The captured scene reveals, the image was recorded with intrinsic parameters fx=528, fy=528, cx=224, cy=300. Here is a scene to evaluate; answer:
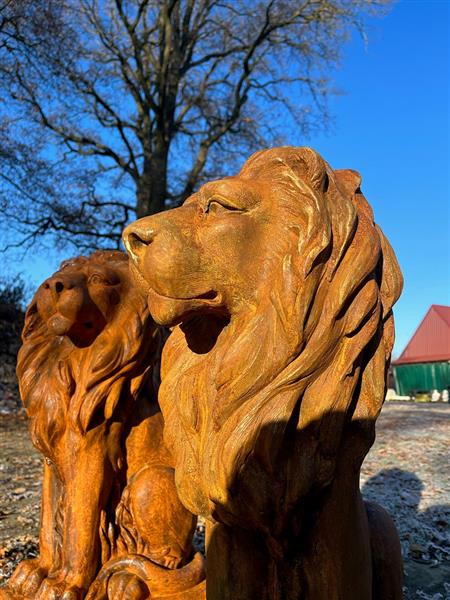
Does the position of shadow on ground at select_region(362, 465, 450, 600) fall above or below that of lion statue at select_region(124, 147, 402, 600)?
below

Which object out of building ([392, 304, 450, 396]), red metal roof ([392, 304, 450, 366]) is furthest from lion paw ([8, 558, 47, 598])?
red metal roof ([392, 304, 450, 366])

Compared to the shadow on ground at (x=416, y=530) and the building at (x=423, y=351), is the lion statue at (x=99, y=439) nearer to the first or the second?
the shadow on ground at (x=416, y=530)

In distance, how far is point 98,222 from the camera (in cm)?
1195

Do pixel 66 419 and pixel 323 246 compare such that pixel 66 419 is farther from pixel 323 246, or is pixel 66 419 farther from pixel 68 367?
pixel 323 246

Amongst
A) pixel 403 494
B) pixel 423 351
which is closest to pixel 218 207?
pixel 403 494

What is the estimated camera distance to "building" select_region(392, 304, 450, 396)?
2339 cm

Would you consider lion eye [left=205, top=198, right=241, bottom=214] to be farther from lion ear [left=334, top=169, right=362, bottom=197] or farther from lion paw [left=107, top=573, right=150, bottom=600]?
→ lion paw [left=107, top=573, right=150, bottom=600]

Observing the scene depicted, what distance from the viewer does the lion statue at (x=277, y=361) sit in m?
1.21

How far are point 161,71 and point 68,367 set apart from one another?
1147 cm

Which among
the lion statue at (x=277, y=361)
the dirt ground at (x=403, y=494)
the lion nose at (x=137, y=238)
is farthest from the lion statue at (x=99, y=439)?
the dirt ground at (x=403, y=494)

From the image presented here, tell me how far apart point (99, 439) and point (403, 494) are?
14.1 feet

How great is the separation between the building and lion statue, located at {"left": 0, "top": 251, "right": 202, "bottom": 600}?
2297cm

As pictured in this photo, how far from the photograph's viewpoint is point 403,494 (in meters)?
5.32

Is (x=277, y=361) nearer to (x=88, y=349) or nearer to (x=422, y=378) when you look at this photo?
(x=88, y=349)
